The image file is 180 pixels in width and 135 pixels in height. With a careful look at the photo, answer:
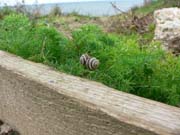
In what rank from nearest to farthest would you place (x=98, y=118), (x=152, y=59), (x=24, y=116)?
(x=98, y=118) → (x=152, y=59) → (x=24, y=116)

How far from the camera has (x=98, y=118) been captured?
5.57 ft

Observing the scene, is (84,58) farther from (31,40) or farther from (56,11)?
(56,11)

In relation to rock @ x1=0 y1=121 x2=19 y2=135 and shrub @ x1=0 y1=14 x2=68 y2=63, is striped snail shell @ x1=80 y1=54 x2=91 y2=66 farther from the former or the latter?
rock @ x1=0 y1=121 x2=19 y2=135

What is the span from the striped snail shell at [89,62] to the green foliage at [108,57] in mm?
25

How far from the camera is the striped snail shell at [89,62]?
212cm

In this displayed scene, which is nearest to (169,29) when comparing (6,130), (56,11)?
(6,130)

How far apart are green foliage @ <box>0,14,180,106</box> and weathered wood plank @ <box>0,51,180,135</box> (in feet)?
0.34

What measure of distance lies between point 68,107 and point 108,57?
41cm

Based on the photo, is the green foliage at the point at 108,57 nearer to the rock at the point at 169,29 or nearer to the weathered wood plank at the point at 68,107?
the weathered wood plank at the point at 68,107

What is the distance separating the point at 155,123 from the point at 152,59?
0.64m

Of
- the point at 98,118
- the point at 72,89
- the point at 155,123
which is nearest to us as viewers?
the point at 155,123

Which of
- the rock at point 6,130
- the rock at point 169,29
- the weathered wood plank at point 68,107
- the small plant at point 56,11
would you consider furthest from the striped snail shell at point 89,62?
the small plant at point 56,11

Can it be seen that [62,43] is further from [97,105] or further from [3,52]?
[97,105]

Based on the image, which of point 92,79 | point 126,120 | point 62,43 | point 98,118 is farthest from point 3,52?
point 126,120
